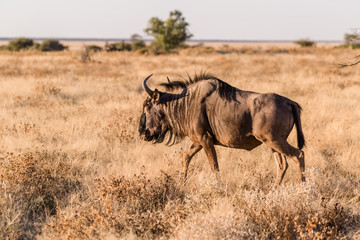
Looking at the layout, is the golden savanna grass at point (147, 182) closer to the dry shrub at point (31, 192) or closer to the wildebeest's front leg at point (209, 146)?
the dry shrub at point (31, 192)

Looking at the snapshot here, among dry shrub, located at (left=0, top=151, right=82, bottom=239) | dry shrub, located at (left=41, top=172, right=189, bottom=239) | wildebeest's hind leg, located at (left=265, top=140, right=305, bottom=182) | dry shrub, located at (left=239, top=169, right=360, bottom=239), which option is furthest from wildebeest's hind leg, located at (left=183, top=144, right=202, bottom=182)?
dry shrub, located at (left=0, top=151, right=82, bottom=239)

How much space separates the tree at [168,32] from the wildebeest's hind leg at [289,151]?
1758 inches

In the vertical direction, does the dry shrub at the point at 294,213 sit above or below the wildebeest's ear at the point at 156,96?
below

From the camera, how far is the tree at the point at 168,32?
159 ft

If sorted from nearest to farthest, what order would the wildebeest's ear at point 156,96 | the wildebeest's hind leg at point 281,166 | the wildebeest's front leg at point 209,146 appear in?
the wildebeest's front leg at point 209,146, the wildebeest's hind leg at point 281,166, the wildebeest's ear at point 156,96

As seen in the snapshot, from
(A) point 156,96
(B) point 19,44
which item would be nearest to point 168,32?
(B) point 19,44

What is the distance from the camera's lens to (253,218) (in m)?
4.04

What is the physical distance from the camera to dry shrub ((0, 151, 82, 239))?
161 inches

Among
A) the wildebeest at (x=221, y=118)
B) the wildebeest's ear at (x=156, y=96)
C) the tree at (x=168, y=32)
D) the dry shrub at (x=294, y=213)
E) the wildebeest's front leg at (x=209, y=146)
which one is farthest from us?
the tree at (x=168, y=32)

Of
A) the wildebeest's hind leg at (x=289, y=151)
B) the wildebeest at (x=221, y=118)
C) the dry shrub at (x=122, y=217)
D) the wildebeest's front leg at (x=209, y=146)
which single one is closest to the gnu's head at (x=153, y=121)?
the wildebeest at (x=221, y=118)

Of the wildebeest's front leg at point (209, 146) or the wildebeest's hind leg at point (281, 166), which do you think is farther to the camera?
the wildebeest's hind leg at point (281, 166)

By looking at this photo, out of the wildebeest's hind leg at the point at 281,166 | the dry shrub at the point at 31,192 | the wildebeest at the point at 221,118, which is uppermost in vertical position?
the wildebeest at the point at 221,118

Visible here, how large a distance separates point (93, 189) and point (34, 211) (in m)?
0.81

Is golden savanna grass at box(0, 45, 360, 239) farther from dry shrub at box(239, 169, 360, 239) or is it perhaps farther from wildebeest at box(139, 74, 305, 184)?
wildebeest at box(139, 74, 305, 184)
